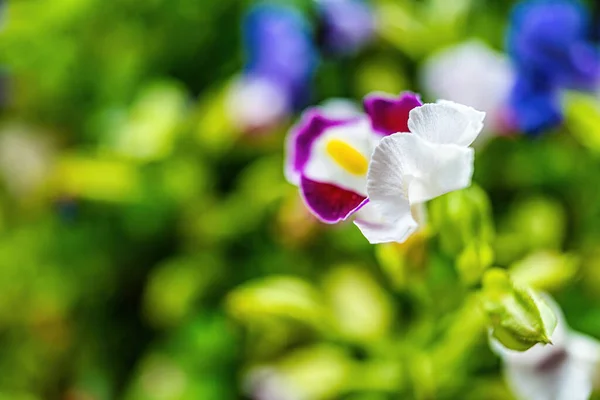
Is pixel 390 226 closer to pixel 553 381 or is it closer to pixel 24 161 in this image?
pixel 553 381

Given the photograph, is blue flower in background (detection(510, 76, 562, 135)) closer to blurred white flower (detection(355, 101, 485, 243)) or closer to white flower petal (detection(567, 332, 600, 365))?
white flower petal (detection(567, 332, 600, 365))

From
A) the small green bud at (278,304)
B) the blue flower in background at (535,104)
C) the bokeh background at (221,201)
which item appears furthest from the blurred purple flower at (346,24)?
the small green bud at (278,304)

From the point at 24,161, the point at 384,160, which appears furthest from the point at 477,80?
the point at 24,161

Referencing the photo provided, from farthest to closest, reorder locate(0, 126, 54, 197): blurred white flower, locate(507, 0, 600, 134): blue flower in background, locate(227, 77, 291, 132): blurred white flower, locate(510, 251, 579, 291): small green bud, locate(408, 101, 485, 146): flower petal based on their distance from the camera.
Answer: locate(0, 126, 54, 197): blurred white flower → locate(227, 77, 291, 132): blurred white flower → locate(507, 0, 600, 134): blue flower in background → locate(510, 251, 579, 291): small green bud → locate(408, 101, 485, 146): flower petal

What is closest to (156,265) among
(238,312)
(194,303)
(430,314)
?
(194,303)

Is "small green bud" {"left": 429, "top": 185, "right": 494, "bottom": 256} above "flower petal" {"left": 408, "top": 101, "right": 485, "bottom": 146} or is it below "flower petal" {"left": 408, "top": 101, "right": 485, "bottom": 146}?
below

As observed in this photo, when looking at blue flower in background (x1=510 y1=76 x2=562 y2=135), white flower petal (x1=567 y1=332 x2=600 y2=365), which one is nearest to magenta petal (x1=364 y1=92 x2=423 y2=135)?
white flower petal (x1=567 y1=332 x2=600 y2=365)
